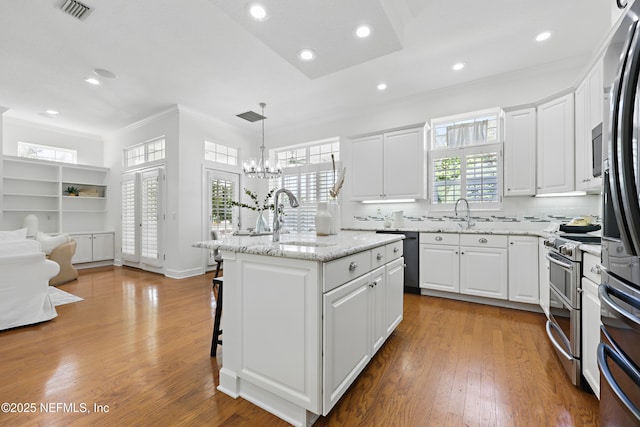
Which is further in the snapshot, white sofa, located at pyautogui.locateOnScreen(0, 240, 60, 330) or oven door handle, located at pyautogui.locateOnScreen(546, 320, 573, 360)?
white sofa, located at pyautogui.locateOnScreen(0, 240, 60, 330)

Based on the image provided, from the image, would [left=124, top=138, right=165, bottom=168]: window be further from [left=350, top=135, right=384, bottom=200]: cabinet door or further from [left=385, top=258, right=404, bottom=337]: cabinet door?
[left=385, top=258, right=404, bottom=337]: cabinet door

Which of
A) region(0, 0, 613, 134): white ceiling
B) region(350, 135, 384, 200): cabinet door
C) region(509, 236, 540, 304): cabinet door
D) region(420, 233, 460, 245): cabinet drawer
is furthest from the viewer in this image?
region(350, 135, 384, 200): cabinet door

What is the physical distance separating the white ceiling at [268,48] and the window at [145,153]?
0.74m

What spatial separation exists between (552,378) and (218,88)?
16.1 ft

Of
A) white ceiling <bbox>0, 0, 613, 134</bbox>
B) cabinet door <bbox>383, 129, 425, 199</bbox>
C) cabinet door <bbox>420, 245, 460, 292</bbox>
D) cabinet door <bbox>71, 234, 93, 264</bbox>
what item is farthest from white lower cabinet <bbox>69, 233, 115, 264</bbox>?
cabinet door <bbox>420, 245, 460, 292</bbox>

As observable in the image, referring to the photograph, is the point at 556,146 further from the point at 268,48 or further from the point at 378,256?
the point at 268,48

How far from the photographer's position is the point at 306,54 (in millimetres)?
2639

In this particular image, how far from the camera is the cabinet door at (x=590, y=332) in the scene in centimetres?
154

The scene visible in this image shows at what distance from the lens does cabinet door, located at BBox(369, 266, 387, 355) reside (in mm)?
1899

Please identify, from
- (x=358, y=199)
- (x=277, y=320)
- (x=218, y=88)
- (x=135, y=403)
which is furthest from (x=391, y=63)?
(x=135, y=403)

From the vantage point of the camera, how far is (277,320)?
1.49 meters

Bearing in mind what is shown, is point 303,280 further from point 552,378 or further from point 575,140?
point 575,140

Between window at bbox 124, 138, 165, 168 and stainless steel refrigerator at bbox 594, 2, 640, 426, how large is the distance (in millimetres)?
5886

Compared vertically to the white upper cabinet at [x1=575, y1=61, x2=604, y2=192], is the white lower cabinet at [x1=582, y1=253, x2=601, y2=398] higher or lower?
lower
